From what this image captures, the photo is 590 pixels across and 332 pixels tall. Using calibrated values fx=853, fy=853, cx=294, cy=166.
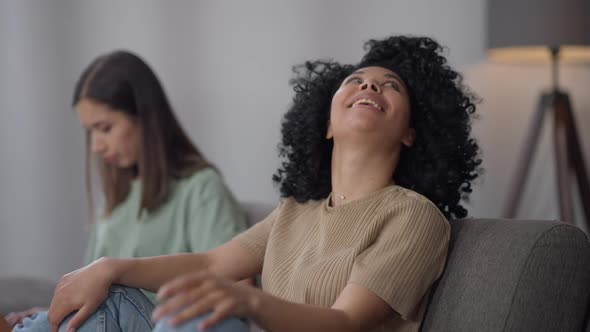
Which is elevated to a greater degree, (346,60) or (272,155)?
(346,60)

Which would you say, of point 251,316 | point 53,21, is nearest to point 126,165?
point 53,21

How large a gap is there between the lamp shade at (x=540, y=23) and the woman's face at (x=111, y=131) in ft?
3.93

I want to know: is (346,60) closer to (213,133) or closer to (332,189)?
(213,133)

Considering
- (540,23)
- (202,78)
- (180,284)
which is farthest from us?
(202,78)

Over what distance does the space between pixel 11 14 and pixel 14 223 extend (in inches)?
31.1

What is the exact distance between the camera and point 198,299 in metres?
1.02

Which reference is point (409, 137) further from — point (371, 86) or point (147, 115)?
point (147, 115)

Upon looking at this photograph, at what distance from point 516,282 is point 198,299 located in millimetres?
496

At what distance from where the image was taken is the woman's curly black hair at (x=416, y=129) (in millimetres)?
1524

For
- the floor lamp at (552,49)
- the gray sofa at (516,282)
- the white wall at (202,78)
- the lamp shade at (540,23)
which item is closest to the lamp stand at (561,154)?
the floor lamp at (552,49)

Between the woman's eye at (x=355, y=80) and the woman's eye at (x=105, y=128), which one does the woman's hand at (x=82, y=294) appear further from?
the woman's eye at (x=105, y=128)

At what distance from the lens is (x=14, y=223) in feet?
10.7

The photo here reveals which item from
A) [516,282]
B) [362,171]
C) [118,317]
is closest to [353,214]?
[362,171]

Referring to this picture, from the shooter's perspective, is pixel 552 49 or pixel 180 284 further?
pixel 552 49
